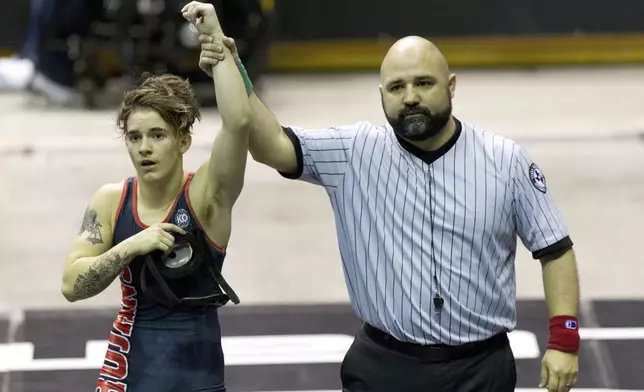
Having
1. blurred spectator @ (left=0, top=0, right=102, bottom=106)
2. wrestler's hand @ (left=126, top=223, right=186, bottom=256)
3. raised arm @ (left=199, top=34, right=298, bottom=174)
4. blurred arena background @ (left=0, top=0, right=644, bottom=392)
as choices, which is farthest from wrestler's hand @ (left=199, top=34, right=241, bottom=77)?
blurred spectator @ (left=0, top=0, right=102, bottom=106)

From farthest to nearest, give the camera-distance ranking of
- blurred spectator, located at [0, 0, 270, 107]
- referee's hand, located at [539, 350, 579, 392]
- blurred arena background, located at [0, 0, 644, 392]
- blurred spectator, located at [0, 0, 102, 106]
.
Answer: blurred spectator, located at [0, 0, 102, 106], blurred spectator, located at [0, 0, 270, 107], blurred arena background, located at [0, 0, 644, 392], referee's hand, located at [539, 350, 579, 392]

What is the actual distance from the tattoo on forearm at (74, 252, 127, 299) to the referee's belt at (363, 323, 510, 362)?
910 mm

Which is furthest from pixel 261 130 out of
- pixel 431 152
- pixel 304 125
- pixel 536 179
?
pixel 304 125

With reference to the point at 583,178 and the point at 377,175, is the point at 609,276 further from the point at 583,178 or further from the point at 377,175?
the point at 377,175

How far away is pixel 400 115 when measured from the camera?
3.83 m

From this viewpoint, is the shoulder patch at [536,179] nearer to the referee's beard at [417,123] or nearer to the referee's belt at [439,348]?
the referee's beard at [417,123]

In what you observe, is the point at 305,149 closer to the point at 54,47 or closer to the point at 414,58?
the point at 414,58

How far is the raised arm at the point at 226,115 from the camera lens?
3.69 metres

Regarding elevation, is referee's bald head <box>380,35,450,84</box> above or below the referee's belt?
above

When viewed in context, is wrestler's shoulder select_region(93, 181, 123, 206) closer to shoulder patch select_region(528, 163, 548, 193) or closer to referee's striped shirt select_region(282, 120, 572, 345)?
referee's striped shirt select_region(282, 120, 572, 345)

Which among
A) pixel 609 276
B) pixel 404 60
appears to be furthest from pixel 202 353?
pixel 609 276

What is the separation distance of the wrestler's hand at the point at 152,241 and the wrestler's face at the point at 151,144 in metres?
0.18

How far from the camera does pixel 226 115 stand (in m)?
3.71

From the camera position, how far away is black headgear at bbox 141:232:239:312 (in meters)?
3.75
